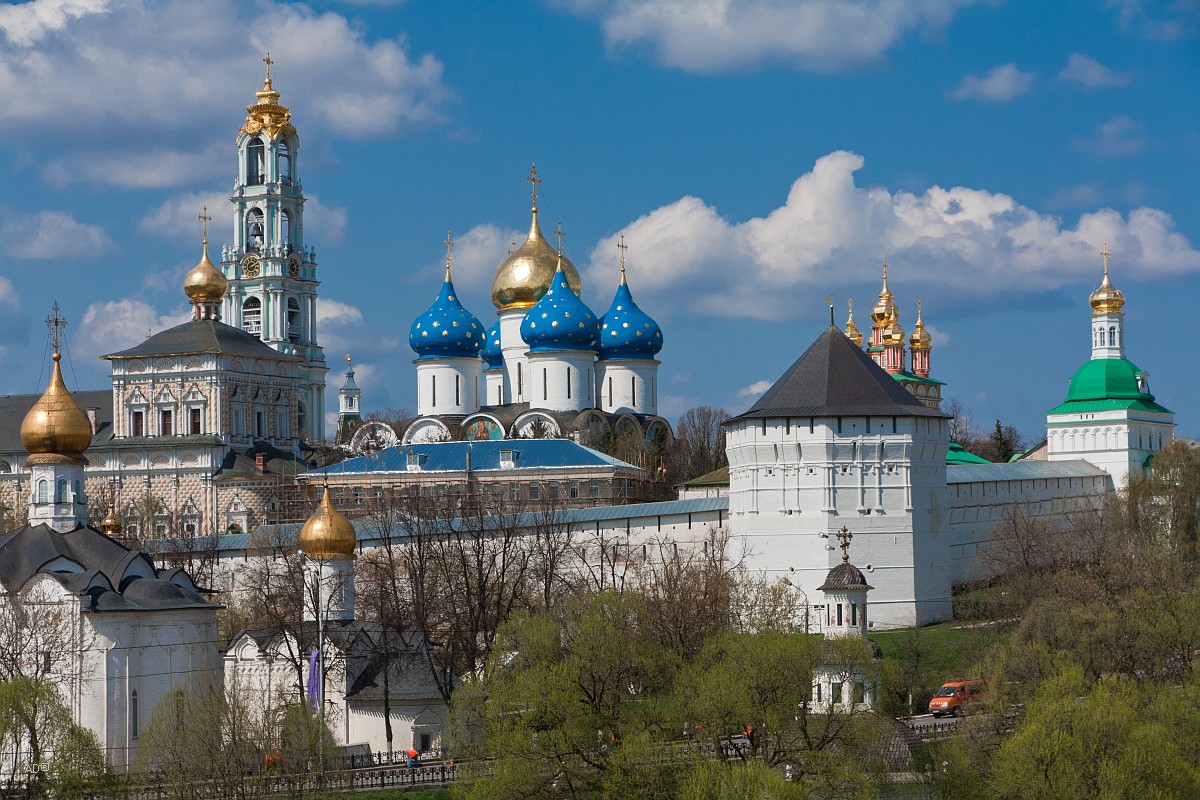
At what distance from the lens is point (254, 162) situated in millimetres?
77188

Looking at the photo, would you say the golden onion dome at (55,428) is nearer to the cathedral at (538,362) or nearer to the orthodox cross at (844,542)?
the orthodox cross at (844,542)

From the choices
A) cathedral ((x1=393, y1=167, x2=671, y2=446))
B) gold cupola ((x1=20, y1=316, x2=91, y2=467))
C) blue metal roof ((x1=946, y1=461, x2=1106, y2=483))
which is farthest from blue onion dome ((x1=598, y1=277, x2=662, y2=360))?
gold cupola ((x1=20, y1=316, x2=91, y2=467))

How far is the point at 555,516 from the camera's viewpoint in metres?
50.1

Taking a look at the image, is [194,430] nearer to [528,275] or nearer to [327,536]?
[528,275]

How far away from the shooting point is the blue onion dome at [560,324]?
212ft

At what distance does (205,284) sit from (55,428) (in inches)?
1265

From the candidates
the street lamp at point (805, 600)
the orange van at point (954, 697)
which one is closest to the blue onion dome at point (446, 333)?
the street lamp at point (805, 600)

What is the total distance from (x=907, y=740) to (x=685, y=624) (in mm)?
7358

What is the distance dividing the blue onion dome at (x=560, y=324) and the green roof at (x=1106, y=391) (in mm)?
12546

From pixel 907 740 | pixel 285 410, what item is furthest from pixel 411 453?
pixel 907 740

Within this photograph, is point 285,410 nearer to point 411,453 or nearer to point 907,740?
point 411,453

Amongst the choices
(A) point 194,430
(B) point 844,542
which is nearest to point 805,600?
(B) point 844,542

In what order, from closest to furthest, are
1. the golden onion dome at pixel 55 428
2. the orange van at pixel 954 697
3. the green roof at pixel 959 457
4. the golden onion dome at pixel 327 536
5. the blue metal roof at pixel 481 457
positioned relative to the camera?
1. the orange van at pixel 954 697
2. the golden onion dome at pixel 55 428
3. the golden onion dome at pixel 327 536
4. the blue metal roof at pixel 481 457
5. the green roof at pixel 959 457

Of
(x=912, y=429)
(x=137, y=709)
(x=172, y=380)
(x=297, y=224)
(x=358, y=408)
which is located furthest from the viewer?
(x=358, y=408)
